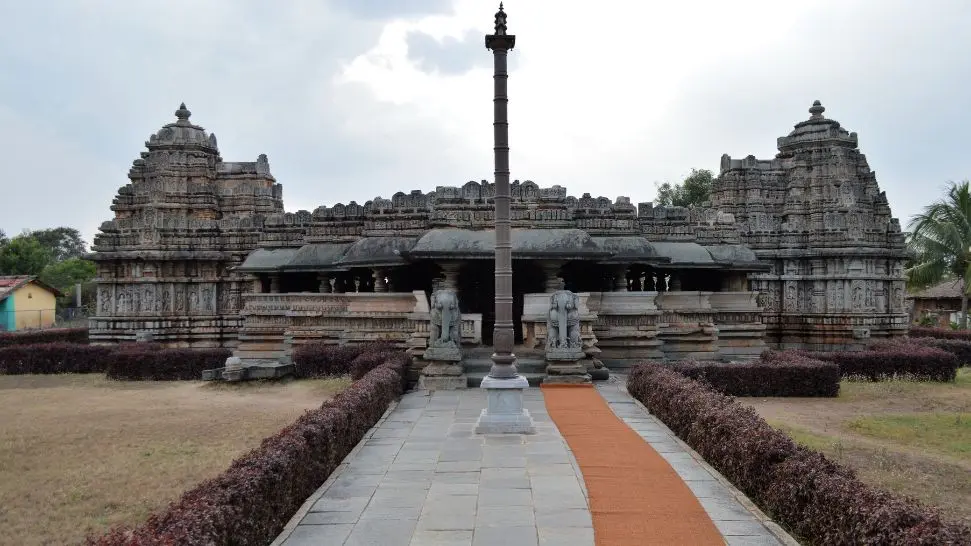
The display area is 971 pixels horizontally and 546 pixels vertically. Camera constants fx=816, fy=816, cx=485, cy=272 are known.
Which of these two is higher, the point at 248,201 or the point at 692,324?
the point at 248,201

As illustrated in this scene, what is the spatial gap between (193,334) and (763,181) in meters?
20.2

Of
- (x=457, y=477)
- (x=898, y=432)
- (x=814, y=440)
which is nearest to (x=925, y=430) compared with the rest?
(x=898, y=432)

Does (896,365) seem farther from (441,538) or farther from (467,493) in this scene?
(441,538)

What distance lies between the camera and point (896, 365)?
59.2 ft

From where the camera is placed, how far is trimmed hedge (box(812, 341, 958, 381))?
59.3 ft

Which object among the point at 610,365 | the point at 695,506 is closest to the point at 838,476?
the point at 695,506

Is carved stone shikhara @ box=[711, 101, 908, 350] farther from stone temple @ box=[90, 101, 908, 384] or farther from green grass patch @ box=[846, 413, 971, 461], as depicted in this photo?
green grass patch @ box=[846, 413, 971, 461]

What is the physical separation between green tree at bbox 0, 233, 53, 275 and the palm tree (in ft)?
174

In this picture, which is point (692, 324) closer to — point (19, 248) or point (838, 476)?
point (838, 476)

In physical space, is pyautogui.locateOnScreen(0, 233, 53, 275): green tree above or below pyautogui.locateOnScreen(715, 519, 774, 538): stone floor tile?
above

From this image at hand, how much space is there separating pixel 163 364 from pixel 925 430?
16.3 m

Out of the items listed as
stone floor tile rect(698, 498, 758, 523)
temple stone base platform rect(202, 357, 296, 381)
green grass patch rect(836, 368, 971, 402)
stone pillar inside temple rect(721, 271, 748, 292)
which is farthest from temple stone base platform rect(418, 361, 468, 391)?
stone pillar inside temple rect(721, 271, 748, 292)

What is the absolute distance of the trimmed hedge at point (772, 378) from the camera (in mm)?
15500

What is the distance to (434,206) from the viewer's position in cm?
1939
